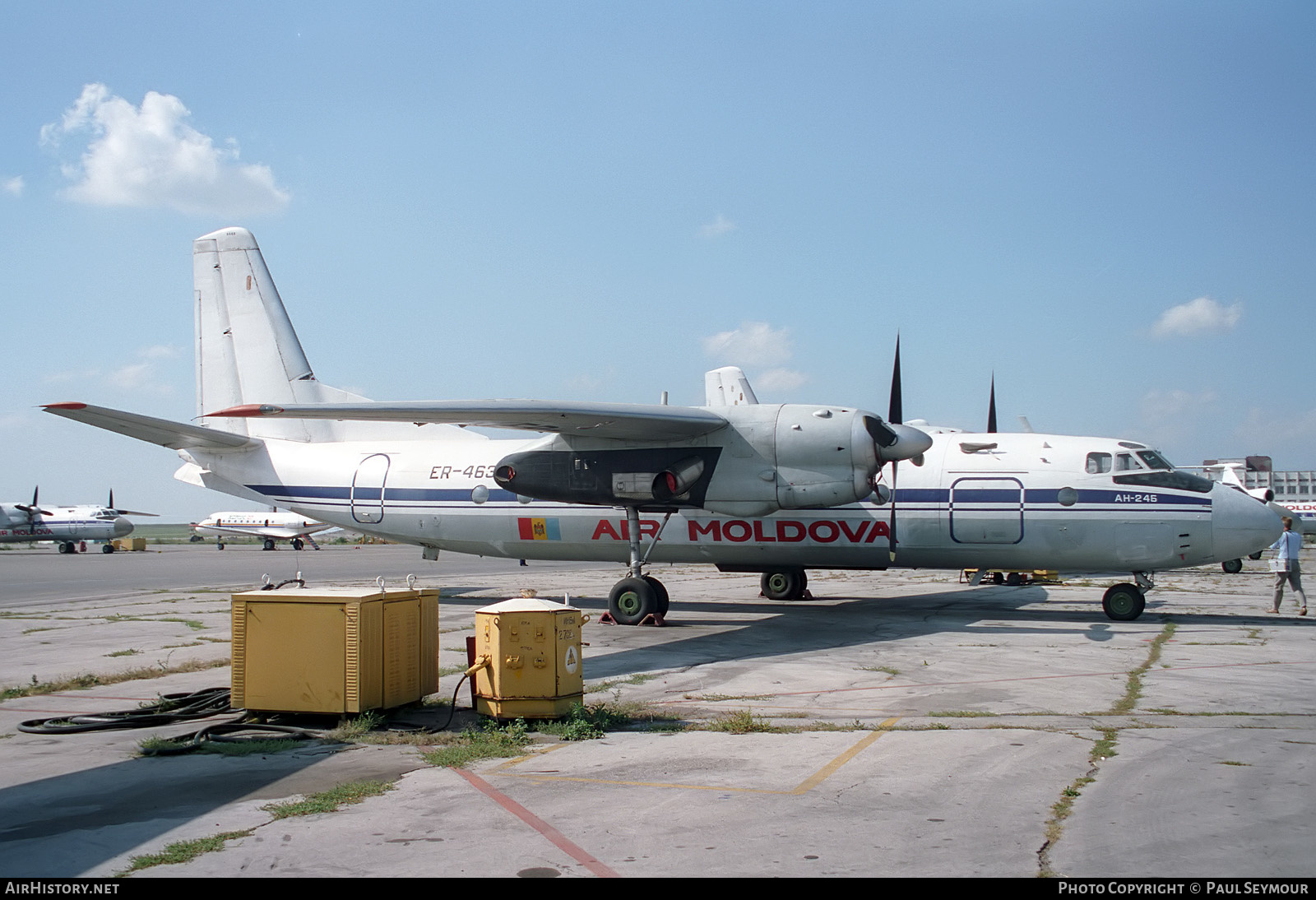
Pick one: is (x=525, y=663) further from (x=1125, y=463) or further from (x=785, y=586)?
(x=785, y=586)

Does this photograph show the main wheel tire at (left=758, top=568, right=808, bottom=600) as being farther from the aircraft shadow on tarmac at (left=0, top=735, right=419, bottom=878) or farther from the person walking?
the aircraft shadow on tarmac at (left=0, top=735, right=419, bottom=878)

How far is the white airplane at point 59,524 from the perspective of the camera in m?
60.4

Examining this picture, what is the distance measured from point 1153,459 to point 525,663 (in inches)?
515

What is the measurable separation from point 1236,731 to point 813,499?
7794 mm

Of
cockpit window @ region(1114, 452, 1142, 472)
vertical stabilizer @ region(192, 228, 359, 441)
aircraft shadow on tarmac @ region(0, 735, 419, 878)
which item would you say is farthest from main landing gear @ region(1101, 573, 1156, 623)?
vertical stabilizer @ region(192, 228, 359, 441)

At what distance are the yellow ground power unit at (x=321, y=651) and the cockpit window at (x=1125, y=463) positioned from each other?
42.8 feet

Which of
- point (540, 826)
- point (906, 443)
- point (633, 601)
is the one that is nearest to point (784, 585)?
point (633, 601)

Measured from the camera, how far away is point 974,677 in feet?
38.0

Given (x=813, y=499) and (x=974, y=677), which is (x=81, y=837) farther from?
(x=813, y=499)

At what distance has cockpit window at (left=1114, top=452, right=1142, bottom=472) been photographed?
1681 centimetres

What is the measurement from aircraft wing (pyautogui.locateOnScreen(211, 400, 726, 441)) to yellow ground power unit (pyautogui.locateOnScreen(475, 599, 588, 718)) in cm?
608

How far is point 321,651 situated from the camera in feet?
28.2

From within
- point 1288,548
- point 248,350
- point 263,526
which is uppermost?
point 248,350
